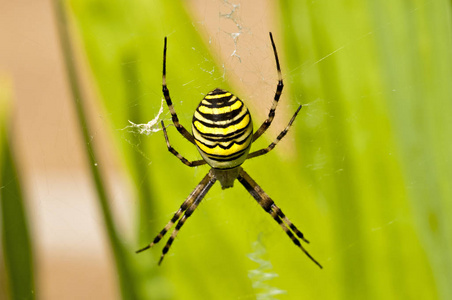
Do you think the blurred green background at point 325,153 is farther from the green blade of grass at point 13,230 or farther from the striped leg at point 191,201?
the striped leg at point 191,201

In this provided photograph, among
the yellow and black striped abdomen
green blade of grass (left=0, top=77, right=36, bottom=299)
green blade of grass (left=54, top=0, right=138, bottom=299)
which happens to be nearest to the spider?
the yellow and black striped abdomen

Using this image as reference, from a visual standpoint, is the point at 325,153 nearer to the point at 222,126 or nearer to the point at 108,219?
the point at 222,126

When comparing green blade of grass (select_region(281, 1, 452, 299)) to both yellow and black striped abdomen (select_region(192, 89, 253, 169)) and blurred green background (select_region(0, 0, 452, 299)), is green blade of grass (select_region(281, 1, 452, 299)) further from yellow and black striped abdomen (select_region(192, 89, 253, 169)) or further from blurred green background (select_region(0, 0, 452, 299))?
yellow and black striped abdomen (select_region(192, 89, 253, 169))

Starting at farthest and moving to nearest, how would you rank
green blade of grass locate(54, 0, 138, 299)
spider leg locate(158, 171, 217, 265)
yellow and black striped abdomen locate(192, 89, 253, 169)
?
spider leg locate(158, 171, 217, 265) < yellow and black striped abdomen locate(192, 89, 253, 169) < green blade of grass locate(54, 0, 138, 299)

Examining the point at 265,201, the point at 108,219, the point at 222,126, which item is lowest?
the point at 265,201

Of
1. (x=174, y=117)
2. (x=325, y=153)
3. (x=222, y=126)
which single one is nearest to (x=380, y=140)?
(x=325, y=153)

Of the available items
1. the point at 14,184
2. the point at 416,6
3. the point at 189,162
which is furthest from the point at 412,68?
the point at 14,184

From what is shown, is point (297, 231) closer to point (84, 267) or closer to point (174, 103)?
point (174, 103)
